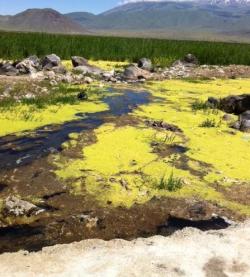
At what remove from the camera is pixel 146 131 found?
43.7 ft

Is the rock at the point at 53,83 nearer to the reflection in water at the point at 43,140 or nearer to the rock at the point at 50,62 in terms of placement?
the rock at the point at 50,62

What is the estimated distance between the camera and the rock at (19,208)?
27.1ft

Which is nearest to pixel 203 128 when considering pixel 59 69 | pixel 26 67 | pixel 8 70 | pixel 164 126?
pixel 164 126

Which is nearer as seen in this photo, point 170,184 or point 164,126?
point 170,184

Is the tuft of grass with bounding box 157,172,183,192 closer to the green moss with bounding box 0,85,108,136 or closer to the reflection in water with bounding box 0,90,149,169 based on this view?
the reflection in water with bounding box 0,90,149,169

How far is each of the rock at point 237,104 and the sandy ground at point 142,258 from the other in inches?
Answer: 384

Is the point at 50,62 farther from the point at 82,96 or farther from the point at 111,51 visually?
the point at 111,51

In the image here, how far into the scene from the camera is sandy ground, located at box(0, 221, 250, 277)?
255 inches

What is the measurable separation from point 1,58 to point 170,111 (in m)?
15.1

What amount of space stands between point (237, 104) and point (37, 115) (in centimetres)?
664

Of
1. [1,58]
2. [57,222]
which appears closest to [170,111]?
[57,222]

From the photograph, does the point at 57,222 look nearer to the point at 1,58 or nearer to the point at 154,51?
the point at 1,58

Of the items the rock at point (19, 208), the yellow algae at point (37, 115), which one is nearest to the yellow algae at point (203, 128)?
the yellow algae at point (37, 115)

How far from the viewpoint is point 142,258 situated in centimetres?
687
